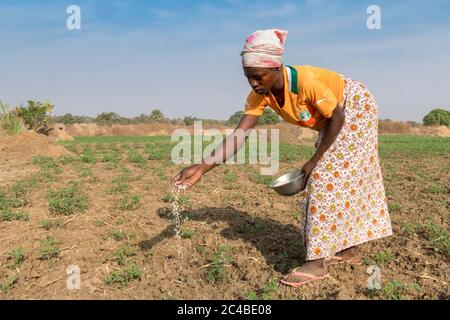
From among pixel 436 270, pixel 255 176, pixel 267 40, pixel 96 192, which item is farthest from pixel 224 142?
pixel 255 176

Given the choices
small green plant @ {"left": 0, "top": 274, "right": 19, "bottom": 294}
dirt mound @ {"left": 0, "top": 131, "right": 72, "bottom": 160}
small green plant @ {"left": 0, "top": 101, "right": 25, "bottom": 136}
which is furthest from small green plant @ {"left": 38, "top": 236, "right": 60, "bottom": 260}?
small green plant @ {"left": 0, "top": 101, "right": 25, "bottom": 136}

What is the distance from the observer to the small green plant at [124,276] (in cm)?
310

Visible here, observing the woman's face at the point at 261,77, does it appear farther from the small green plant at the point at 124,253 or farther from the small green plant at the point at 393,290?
the small green plant at the point at 124,253

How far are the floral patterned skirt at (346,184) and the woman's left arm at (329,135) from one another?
0.12ft

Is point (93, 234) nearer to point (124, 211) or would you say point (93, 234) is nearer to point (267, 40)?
point (124, 211)

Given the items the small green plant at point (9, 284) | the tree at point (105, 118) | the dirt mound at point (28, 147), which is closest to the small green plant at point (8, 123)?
the dirt mound at point (28, 147)

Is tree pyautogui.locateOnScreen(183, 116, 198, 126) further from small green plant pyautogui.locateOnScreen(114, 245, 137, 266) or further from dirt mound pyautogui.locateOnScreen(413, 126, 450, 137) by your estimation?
small green plant pyautogui.locateOnScreen(114, 245, 137, 266)

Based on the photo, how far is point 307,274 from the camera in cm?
293

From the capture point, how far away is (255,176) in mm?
8156

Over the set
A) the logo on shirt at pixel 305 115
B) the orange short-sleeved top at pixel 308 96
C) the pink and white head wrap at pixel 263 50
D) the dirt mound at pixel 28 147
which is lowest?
the dirt mound at pixel 28 147

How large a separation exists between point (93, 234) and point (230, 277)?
1.65m

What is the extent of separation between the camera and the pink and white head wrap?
2572 mm

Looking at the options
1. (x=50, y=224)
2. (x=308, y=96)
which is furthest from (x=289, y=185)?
(x=50, y=224)
